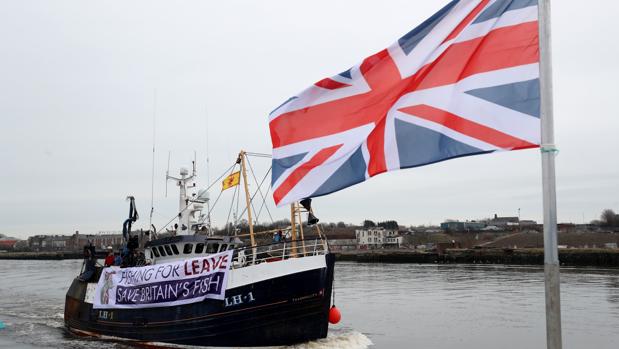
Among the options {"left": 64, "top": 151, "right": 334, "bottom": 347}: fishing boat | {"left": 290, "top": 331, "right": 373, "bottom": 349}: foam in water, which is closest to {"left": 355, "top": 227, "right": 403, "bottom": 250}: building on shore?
{"left": 290, "top": 331, "right": 373, "bottom": 349}: foam in water

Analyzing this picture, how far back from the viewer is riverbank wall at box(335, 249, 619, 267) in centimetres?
7553

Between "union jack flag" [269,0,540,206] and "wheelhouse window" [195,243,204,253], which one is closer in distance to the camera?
"union jack flag" [269,0,540,206]

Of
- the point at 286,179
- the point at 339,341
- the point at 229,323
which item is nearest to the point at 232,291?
the point at 229,323

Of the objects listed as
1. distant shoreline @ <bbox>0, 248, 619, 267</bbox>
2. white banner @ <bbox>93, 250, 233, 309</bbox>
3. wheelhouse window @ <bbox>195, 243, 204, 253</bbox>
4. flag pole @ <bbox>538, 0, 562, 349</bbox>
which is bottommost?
distant shoreline @ <bbox>0, 248, 619, 267</bbox>

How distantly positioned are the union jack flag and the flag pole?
443mm

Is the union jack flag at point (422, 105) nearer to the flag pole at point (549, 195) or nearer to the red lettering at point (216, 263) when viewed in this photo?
the flag pole at point (549, 195)

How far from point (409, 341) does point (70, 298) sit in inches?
692

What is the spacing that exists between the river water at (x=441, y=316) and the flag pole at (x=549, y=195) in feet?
52.4

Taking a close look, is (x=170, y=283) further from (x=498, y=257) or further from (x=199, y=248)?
(x=498, y=257)

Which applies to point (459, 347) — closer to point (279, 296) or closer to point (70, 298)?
point (279, 296)

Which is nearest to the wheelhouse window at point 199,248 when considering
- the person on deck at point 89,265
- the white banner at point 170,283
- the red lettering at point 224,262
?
the white banner at point 170,283

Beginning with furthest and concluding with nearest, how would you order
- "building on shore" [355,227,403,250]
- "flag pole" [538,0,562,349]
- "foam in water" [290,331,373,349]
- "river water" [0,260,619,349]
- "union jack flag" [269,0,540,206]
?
"building on shore" [355,227,403,250] → "river water" [0,260,619,349] → "foam in water" [290,331,373,349] → "union jack flag" [269,0,540,206] → "flag pole" [538,0,562,349]

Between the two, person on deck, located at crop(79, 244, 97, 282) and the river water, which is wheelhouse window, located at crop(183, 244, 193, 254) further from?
person on deck, located at crop(79, 244, 97, 282)

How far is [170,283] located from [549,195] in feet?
60.8
